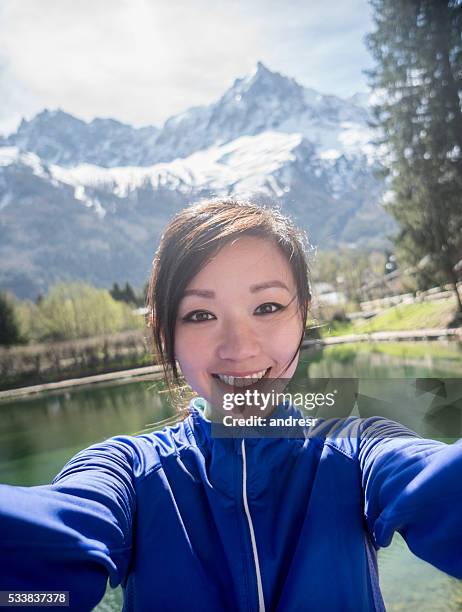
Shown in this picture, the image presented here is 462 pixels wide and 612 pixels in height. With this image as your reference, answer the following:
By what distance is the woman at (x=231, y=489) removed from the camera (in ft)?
1.90

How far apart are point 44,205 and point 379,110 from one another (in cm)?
10665

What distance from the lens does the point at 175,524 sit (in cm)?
74

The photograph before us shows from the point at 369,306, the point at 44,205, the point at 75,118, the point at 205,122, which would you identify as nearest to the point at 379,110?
the point at 369,306

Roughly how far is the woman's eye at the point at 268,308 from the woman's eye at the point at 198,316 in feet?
0.30

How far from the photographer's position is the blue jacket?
0.58 metres

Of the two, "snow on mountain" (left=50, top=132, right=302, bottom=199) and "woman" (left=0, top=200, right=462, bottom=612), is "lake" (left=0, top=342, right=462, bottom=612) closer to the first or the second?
"woman" (left=0, top=200, right=462, bottom=612)

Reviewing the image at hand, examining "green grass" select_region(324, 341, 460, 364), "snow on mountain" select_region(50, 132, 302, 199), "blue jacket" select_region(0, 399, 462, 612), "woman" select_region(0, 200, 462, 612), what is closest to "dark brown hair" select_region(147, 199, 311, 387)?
"woman" select_region(0, 200, 462, 612)

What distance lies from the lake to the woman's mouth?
178 millimetres

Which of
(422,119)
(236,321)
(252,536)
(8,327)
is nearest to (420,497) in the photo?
(252,536)

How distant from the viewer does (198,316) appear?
0.86m

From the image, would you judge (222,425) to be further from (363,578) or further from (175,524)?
(363,578)

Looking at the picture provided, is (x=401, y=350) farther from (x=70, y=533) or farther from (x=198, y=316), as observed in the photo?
(x=70, y=533)

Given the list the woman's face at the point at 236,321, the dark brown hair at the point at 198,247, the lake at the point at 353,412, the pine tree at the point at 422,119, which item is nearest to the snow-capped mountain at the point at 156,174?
the pine tree at the point at 422,119

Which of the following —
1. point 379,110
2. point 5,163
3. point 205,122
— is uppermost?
point 205,122
